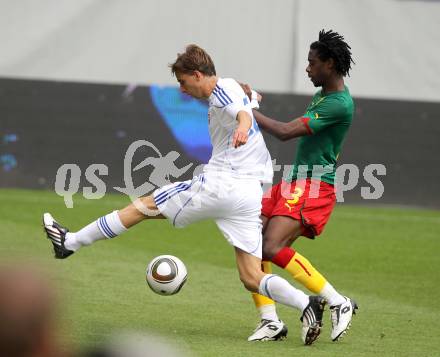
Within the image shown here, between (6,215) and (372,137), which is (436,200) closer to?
(372,137)

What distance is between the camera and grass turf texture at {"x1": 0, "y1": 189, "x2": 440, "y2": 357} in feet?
19.5

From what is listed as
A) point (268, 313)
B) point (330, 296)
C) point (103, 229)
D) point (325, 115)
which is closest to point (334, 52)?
point (325, 115)

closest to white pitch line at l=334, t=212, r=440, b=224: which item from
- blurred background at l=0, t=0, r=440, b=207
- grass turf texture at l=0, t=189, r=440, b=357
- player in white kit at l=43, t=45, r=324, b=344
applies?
grass turf texture at l=0, t=189, r=440, b=357

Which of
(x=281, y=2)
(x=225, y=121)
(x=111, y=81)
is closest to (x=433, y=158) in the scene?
(x=281, y=2)

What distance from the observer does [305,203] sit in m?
6.24

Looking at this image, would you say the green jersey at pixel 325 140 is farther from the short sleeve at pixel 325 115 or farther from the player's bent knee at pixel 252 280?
the player's bent knee at pixel 252 280

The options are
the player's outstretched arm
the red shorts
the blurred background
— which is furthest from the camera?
the blurred background

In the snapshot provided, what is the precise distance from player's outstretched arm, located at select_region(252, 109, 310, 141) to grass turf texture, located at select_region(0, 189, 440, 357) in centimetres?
128

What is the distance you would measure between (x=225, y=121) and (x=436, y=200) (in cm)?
1101

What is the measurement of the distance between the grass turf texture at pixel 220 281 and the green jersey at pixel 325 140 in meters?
1.07

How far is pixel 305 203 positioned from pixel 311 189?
129mm

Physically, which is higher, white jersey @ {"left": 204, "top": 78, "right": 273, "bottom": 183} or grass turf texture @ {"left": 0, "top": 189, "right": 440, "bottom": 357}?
white jersey @ {"left": 204, "top": 78, "right": 273, "bottom": 183}

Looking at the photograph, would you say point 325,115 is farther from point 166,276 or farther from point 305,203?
point 166,276

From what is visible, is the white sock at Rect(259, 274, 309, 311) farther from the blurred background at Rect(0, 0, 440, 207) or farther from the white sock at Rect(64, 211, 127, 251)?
the blurred background at Rect(0, 0, 440, 207)
